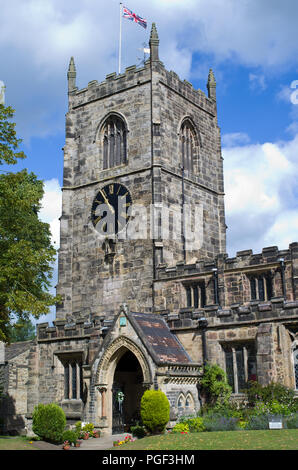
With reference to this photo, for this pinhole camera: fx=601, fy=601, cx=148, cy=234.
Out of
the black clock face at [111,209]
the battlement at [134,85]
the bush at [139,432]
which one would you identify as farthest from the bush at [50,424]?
the battlement at [134,85]

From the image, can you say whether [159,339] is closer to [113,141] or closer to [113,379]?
[113,379]

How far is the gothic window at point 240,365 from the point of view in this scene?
25797 mm

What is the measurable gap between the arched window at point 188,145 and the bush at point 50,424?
21.5 m

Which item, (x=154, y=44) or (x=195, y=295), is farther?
(x=154, y=44)

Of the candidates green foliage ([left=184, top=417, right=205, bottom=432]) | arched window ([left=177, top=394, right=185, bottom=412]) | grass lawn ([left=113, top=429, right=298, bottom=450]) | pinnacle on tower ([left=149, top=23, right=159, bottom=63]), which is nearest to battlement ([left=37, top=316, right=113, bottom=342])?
arched window ([left=177, top=394, right=185, bottom=412])

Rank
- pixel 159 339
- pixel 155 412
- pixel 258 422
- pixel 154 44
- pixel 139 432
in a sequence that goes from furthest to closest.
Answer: pixel 154 44
pixel 159 339
pixel 139 432
pixel 155 412
pixel 258 422

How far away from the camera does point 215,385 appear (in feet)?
83.6

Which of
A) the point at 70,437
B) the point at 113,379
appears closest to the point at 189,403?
the point at 113,379

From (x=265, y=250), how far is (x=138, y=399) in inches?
405

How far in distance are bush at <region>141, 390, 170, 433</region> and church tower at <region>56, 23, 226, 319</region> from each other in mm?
12117

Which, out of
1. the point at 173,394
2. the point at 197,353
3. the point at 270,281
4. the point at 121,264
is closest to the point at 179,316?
the point at 197,353

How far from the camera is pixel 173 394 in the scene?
80.6 ft

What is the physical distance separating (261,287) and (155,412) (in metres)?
11.7

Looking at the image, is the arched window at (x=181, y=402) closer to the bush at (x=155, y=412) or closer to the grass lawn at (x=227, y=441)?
the bush at (x=155, y=412)
